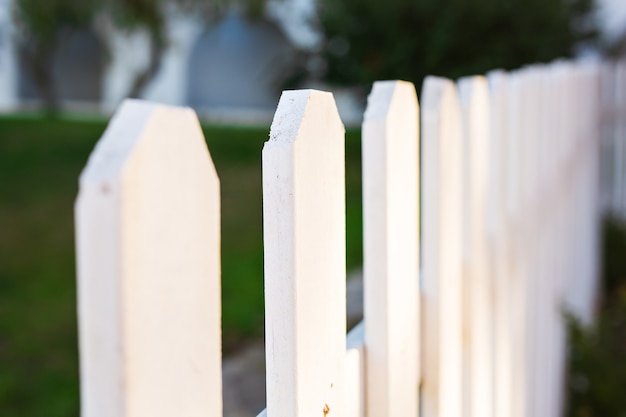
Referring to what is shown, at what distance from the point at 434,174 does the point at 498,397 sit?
2.15 feet

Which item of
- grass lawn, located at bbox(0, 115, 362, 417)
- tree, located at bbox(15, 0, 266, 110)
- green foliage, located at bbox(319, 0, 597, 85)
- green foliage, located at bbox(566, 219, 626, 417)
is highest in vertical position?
tree, located at bbox(15, 0, 266, 110)

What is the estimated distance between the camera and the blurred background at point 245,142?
2.73 metres

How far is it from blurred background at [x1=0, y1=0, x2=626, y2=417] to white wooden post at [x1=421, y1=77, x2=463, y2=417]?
1618mm

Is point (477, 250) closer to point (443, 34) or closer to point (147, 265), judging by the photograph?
point (147, 265)

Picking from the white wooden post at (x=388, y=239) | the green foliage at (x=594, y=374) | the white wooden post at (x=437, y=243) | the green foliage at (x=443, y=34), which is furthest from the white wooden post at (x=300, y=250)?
the green foliage at (x=443, y=34)

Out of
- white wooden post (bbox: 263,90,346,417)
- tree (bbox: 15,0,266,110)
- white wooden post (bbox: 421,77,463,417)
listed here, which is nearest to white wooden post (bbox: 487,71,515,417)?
white wooden post (bbox: 421,77,463,417)

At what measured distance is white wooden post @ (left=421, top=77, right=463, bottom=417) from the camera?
1.03 meters

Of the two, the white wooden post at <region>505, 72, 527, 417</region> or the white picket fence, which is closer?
the white picket fence

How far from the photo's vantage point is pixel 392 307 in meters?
0.86

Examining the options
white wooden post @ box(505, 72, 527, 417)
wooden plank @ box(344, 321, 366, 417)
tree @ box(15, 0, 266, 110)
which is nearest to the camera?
wooden plank @ box(344, 321, 366, 417)

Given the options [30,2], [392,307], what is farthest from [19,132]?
[392,307]

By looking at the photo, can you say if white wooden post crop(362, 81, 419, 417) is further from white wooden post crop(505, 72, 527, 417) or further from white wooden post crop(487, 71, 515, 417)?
white wooden post crop(505, 72, 527, 417)

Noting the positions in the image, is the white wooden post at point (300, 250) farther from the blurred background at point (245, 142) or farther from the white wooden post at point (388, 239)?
the blurred background at point (245, 142)

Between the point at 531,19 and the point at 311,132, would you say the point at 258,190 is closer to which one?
the point at 531,19
